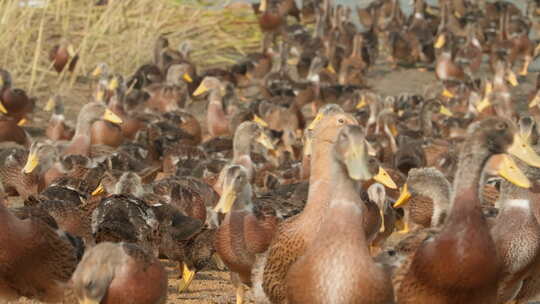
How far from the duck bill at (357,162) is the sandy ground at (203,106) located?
1.92 m

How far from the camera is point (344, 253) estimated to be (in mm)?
4562

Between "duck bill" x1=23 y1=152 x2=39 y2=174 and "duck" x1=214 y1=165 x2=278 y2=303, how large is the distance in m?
2.23

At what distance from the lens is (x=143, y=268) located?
204 inches

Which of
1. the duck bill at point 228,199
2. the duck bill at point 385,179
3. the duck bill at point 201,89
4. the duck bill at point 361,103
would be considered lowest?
the duck bill at point 361,103

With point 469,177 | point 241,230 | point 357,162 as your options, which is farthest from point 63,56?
point 357,162

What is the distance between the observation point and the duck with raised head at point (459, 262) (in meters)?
4.74

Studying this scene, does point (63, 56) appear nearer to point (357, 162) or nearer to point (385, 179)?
point (385, 179)

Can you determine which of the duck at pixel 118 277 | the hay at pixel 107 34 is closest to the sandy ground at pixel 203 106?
the hay at pixel 107 34

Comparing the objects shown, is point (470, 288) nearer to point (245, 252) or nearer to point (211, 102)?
point (245, 252)

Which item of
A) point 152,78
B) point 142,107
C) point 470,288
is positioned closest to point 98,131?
point 142,107

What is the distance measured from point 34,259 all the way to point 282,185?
10.1 feet

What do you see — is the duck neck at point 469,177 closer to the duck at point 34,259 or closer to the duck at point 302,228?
the duck at point 302,228

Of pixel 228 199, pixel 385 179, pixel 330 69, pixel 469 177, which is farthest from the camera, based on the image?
pixel 330 69

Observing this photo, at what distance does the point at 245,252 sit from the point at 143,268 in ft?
3.98
